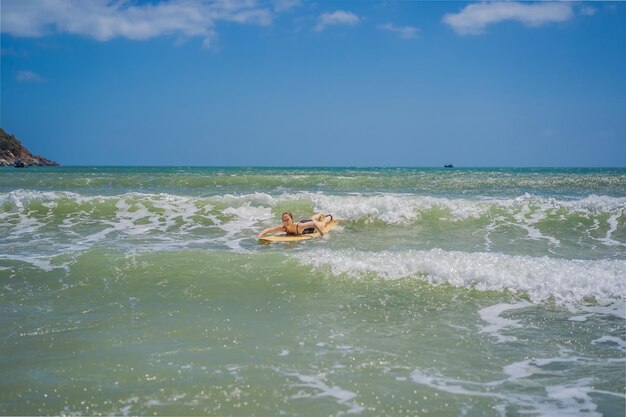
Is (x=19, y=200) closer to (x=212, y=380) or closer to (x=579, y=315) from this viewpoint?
(x=212, y=380)

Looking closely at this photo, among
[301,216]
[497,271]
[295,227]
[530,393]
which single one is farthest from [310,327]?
[301,216]

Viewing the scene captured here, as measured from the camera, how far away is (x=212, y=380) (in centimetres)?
443

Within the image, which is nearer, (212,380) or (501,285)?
(212,380)

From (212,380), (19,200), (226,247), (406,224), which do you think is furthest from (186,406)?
(19,200)

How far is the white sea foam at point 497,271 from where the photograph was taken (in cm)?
714

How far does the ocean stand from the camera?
4152 millimetres

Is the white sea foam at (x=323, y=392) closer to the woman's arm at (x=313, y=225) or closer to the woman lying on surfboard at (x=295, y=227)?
the woman lying on surfboard at (x=295, y=227)

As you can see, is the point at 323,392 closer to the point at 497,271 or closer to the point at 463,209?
the point at 497,271

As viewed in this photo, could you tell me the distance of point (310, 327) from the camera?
584 cm

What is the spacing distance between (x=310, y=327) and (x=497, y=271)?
11.4 ft

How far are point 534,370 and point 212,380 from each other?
9.54 ft

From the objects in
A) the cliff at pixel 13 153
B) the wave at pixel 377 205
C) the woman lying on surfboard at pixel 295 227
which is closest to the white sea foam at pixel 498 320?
the woman lying on surfboard at pixel 295 227

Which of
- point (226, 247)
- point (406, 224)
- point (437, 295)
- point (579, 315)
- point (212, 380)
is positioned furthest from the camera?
point (406, 224)

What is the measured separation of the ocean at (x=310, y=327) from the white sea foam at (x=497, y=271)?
3 cm
